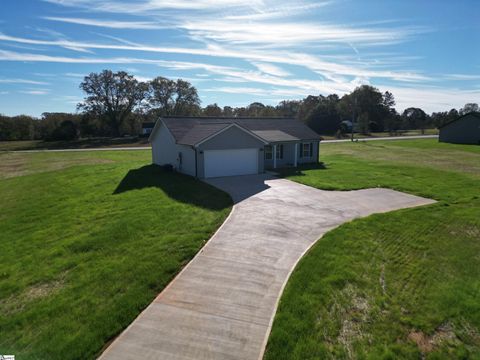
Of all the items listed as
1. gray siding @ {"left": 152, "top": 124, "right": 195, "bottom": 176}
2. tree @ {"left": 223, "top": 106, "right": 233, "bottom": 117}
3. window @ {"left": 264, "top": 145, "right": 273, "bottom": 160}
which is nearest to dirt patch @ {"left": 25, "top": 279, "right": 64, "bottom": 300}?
gray siding @ {"left": 152, "top": 124, "right": 195, "bottom": 176}

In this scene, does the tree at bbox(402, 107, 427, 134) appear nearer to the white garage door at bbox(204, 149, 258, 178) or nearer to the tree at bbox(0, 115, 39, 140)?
the white garage door at bbox(204, 149, 258, 178)

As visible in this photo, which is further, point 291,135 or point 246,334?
point 291,135

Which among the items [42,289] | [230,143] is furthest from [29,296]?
[230,143]

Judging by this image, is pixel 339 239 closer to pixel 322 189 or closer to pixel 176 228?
pixel 176 228

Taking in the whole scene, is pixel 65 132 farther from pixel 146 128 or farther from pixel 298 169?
pixel 298 169

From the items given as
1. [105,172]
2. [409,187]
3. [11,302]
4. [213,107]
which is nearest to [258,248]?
[11,302]

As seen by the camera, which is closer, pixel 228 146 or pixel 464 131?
pixel 228 146
